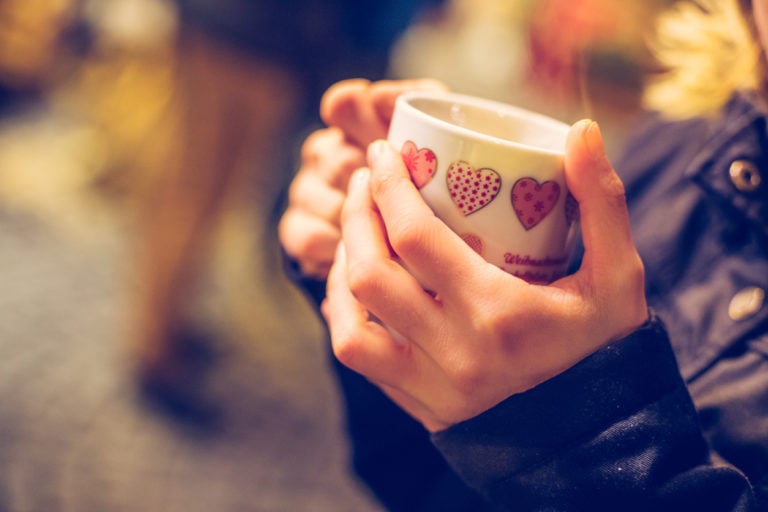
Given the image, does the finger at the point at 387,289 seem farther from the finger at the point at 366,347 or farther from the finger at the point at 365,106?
the finger at the point at 365,106

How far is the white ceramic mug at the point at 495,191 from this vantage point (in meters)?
→ 0.45

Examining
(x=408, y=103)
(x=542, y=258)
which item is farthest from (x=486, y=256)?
(x=408, y=103)

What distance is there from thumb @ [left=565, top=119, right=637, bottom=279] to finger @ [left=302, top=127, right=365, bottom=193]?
0.27 m

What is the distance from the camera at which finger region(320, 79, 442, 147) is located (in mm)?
635

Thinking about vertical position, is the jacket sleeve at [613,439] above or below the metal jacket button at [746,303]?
below

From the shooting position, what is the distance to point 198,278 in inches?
67.5

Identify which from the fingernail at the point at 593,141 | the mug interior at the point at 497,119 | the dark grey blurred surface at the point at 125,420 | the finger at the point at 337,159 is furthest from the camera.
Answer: the dark grey blurred surface at the point at 125,420

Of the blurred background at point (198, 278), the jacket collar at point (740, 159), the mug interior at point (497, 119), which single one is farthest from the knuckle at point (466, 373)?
the blurred background at point (198, 278)

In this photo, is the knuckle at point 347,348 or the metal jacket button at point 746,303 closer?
the knuckle at point 347,348

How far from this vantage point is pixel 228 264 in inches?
85.5

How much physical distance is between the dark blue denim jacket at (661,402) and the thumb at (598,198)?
0.07 meters

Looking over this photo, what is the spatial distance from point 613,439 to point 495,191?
206 mm

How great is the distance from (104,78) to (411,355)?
268 cm

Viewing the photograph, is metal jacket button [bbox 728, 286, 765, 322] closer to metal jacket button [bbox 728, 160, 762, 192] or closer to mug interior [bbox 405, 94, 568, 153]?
metal jacket button [bbox 728, 160, 762, 192]
